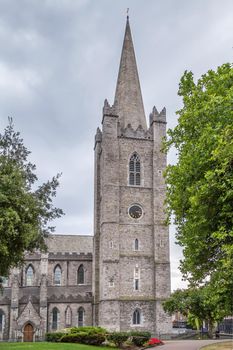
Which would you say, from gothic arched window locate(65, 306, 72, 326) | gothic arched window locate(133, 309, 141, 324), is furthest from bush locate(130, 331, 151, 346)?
gothic arched window locate(65, 306, 72, 326)

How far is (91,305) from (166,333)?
32.3ft

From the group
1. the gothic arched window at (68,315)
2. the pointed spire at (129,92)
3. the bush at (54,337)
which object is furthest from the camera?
the pointed spire at (129,92)

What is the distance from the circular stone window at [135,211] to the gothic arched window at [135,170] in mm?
2702

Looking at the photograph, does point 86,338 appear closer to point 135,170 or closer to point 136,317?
point 136,317

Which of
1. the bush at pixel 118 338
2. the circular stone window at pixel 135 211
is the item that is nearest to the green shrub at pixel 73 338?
the bush at pixel 118 338

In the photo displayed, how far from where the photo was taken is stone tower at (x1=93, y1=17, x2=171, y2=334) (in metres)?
41.6

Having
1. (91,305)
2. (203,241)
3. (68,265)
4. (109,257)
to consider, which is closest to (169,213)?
(203,241)

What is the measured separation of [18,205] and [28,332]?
2940 centimetres

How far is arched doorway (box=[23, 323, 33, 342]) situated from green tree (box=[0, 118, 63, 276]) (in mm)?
24133

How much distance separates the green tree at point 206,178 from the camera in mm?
14914

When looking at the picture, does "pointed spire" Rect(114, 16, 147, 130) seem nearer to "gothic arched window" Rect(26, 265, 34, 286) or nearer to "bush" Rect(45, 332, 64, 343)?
"gothic arched window" Rect(26, 265, 34, 286)

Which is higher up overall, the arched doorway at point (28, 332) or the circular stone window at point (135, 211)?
the circular stone window at point (135, 211)

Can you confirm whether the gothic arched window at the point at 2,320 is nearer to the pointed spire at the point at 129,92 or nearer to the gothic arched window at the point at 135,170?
the gothic arched window at the point at 135,170

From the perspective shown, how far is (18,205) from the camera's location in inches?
780
